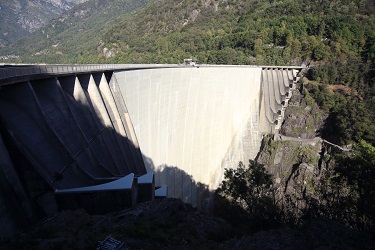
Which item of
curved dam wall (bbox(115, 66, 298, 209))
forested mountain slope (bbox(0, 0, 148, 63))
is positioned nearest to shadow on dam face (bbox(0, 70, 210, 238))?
curved dam wall (bbox(115, 66, 298, 209))

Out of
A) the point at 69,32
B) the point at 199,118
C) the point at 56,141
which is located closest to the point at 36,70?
the point at 56,141

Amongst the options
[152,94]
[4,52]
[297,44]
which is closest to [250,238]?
[152,94]

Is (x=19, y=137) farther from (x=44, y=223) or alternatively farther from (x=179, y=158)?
(x=179, y=158)

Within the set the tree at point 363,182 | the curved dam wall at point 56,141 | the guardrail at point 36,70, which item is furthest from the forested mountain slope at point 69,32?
the tree at point 363,182

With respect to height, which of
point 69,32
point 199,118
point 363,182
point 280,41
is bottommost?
point 363,182

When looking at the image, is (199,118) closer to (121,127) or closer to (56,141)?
(121,127)

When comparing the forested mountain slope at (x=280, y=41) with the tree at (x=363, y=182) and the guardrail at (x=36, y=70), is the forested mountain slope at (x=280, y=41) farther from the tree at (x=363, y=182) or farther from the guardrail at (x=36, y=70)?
the guardrail at (x=36, y=70)

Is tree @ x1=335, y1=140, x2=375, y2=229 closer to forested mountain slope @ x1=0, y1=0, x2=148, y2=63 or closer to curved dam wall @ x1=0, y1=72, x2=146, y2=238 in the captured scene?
curved dam wall @ x1=0, y1=72, x2=146, y2=238
